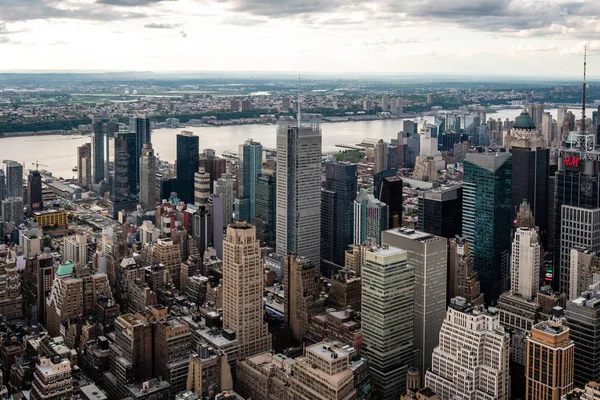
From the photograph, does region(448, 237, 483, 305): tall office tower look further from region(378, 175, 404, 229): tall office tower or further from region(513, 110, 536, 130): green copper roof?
region(513, 110, 536, 130): green copper roof

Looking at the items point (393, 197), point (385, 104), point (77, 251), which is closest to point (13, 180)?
point (77, 251)

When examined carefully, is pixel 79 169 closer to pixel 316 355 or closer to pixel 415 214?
pixel 415 214

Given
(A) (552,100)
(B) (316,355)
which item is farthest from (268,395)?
(A) (552,100)

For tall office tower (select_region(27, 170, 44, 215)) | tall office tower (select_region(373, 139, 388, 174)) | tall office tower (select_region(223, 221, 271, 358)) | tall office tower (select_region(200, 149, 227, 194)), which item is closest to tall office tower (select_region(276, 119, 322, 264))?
tall office tower (select_region(223, 221, 271, 358))

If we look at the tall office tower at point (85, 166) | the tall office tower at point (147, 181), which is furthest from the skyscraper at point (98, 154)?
the tall office tower at point (147, 181)

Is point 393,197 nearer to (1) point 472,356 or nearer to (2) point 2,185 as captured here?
(1) point 472,356
